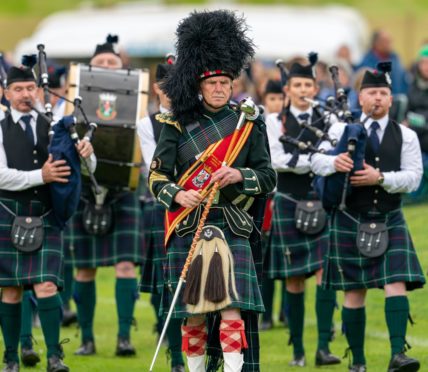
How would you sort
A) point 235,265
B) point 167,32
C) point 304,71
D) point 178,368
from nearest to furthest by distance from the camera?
point 235,265
point 178,368
point 304,71
point 167,32

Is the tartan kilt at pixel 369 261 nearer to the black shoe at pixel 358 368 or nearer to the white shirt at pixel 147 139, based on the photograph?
the black shoe at pixel 358 368

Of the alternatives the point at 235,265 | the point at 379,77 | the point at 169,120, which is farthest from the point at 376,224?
the point at 169,120

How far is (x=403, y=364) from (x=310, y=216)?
6.04 feet

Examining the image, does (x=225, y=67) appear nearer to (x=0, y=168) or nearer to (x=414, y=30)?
(x=0, y=168)

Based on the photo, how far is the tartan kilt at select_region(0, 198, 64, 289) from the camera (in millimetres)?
8938

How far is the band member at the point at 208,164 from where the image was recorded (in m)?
7.65

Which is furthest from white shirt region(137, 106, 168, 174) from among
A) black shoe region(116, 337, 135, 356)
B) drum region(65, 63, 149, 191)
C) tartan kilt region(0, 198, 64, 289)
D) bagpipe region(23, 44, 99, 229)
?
black shoe region(116, 337, 135, 356)

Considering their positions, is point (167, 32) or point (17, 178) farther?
point (167, 32)

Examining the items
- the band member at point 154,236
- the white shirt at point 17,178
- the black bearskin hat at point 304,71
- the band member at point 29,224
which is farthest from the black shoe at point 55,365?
the black bearskin hat at point 304,71

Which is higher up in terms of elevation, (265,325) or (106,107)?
(106,107)

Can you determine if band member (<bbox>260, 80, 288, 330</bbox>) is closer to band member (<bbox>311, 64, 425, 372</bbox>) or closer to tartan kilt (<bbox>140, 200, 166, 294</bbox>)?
tartan kilt (<bbox>140, 200, 166, 294</bbox>)

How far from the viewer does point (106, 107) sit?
980 centimetres

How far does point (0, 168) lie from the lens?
29.0ft

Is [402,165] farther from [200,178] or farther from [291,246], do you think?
[200,178]
